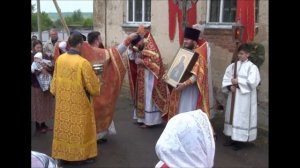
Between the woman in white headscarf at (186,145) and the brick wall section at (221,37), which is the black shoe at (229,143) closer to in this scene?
the brick wall section at (221,37)

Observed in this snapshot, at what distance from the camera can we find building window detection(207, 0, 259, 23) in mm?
8619

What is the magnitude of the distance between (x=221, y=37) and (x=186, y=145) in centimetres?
647

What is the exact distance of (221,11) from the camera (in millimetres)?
8812

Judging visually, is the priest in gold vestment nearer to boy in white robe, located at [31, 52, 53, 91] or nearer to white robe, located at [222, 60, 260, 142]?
boy in white robe, located at [31, 52, 53, 91]

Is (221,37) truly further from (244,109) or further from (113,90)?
(113,90)

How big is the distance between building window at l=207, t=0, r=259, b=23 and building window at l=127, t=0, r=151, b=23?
8.28 feet

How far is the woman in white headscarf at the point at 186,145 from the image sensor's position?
2326 mm

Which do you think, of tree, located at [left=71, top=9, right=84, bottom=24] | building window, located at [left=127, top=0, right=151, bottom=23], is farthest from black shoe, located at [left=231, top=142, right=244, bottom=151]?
tree, located at [left=71, top=9, right=84, bottom=24]

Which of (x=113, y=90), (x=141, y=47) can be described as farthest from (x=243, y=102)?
(x=141, y=47)

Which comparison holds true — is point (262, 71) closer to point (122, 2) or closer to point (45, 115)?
point (45, 115)

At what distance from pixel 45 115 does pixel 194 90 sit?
2.57m

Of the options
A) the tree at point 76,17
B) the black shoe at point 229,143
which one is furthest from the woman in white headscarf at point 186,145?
the tree at point 76,17

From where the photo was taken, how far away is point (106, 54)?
5914 mm
